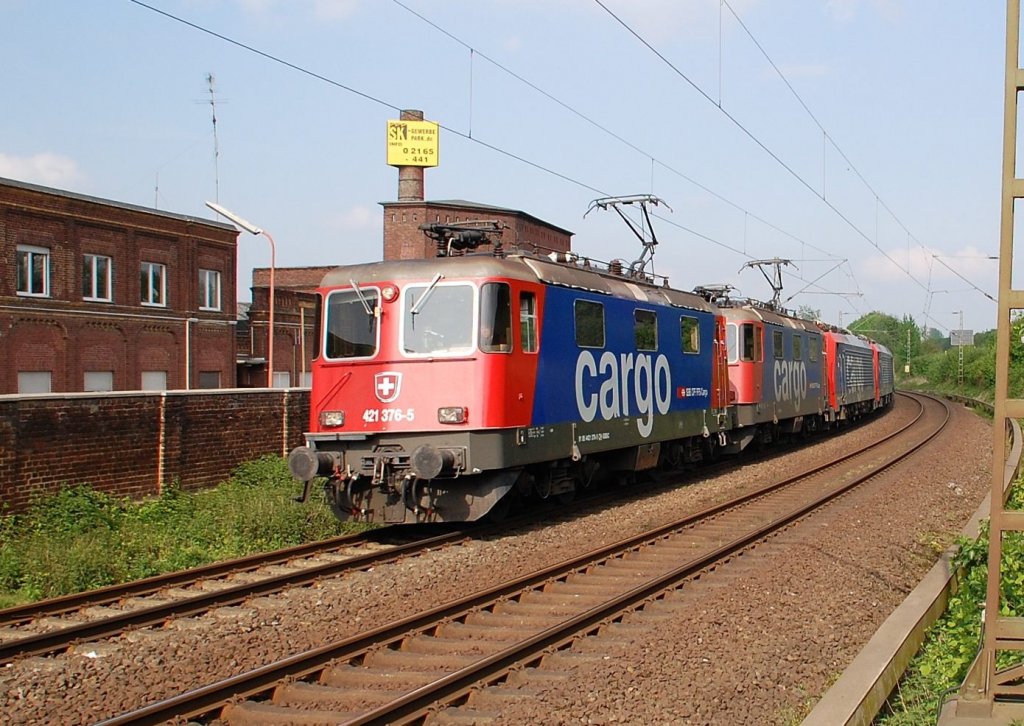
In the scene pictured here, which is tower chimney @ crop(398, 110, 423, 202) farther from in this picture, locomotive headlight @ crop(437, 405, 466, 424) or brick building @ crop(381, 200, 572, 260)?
locomotive headlight @ crop(437, 405, 466, 424)

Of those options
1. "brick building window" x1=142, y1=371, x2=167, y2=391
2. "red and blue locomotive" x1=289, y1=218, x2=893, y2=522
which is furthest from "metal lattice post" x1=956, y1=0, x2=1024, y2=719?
"brick building window" x1=142, y1=371, x2=167, y2=391

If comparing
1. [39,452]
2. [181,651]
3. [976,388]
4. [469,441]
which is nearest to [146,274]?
[39,452]

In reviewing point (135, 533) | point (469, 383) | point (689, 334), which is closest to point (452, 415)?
point (469, 383)

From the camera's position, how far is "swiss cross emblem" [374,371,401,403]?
36.6 ft

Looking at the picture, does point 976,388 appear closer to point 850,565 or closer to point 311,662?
point 850,565

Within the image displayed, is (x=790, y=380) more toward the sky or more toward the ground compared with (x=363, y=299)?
more toward the ground

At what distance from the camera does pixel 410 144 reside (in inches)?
2223

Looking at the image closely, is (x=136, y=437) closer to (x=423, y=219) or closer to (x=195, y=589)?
(x=195, y=589)

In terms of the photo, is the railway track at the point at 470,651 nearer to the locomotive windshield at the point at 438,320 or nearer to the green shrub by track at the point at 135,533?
the locomotive windshield at the point at 438,320

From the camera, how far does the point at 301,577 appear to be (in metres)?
9.16

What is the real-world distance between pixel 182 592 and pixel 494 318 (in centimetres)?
431

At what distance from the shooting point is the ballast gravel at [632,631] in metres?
5.87

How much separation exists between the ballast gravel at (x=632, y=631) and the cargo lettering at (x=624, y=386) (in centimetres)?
157

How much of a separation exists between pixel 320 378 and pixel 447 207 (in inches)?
1869
